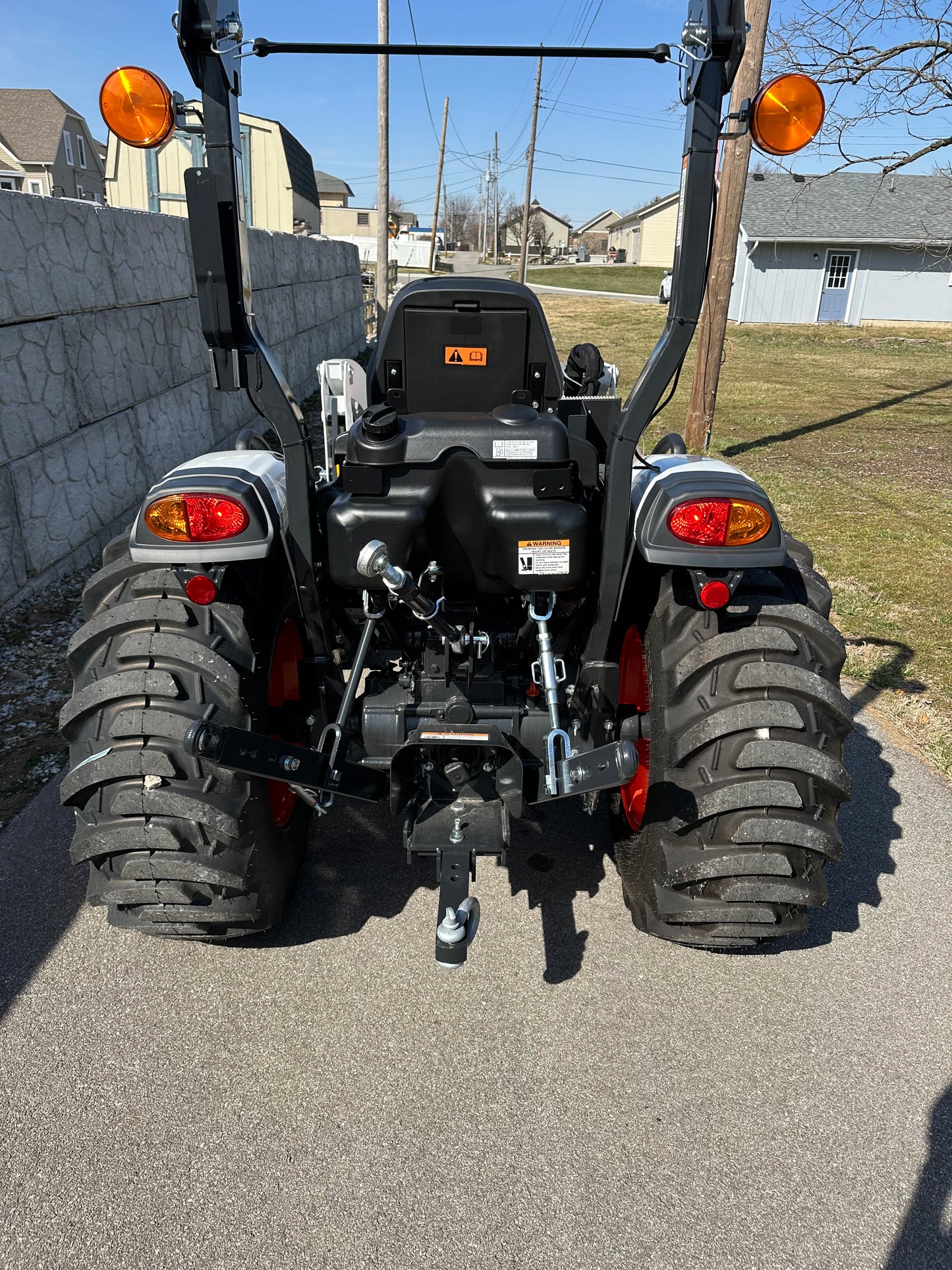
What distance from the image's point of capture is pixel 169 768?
2.33m

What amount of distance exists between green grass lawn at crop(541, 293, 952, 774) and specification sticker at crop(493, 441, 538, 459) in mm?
2856

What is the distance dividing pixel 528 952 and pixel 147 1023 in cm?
115

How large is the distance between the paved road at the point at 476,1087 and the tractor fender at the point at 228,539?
127cm

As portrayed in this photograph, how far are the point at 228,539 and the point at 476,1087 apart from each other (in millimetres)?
1616

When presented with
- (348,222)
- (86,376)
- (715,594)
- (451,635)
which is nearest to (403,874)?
(451,635)

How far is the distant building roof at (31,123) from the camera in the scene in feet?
135

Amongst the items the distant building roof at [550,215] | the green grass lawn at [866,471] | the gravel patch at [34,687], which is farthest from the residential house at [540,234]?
the gravel patch at [34,687]

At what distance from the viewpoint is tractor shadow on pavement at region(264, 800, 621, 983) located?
2.91 m

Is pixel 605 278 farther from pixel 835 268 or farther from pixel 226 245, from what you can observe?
pixel 226 245

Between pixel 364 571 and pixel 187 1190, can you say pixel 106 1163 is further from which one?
pixel 364 571

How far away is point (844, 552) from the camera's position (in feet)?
24.1

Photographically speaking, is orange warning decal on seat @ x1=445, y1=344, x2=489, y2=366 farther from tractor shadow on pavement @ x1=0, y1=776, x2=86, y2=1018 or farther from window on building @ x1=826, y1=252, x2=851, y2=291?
window on building @ x1=826, y1=252, x2=851, y2=291

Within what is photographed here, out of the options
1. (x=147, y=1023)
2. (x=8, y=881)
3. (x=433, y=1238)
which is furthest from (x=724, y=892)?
(x=8, y=881)

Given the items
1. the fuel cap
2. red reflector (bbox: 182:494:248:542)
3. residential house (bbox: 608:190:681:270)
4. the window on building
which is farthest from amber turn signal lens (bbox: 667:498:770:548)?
residential house (bbox: 608:190:681:270)
